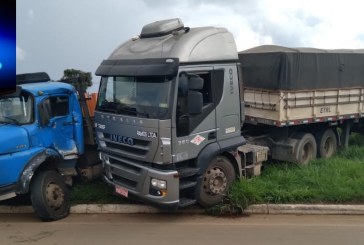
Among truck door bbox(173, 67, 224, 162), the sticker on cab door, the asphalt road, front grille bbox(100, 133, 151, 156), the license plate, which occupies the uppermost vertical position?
truck door bbox(173, 67, 224, 162)

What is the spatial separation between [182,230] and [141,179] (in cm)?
103

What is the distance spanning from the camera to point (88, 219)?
6910 millimetres

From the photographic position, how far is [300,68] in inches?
360

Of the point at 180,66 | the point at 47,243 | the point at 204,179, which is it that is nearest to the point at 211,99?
the point at 180,66

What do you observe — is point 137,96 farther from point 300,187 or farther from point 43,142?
point 300,187

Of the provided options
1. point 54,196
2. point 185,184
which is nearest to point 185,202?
point 185,184

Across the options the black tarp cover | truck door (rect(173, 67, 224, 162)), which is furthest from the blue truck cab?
the black tarp cover

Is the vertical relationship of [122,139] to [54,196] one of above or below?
above

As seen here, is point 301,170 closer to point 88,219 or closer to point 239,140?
point 239,140

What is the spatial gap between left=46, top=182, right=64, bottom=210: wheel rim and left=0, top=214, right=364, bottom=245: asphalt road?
0.29 metres

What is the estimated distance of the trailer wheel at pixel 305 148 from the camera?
9320 millimetres

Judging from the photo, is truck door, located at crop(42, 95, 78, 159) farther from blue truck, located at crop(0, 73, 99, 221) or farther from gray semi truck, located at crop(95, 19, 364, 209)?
gray semi truck, located at crop(95, 19, 364, 209)

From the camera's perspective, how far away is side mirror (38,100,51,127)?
6.99m

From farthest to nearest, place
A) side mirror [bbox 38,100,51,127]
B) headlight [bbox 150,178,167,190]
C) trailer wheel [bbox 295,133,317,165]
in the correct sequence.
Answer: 1. trailer wheel [bbox 295,133,317,165]
2. side mirror [bbox 38,100,51,127]
3. headlight [bbox 150,178,167,190]
